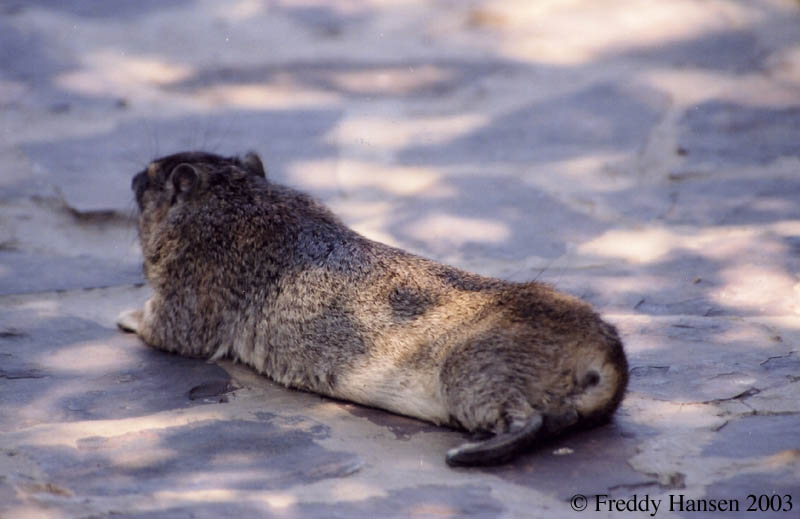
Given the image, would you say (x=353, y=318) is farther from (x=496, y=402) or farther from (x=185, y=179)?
(x=185, y=179)

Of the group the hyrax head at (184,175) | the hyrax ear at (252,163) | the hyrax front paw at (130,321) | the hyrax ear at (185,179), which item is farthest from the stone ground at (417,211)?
the hyrax ear at (252,163)

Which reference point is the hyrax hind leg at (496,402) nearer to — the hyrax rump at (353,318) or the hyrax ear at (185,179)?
the hyrax rump at (353,318)

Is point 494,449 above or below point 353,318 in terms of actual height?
below

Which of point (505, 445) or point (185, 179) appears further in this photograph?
point (185, 179)

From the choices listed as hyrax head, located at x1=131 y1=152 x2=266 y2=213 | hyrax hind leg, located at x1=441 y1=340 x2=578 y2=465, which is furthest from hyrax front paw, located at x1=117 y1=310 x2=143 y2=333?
hyrax hind leg, located at x1=441 y1=340 x2=578 y2=465

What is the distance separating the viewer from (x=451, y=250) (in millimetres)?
6004

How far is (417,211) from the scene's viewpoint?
21.0 ft

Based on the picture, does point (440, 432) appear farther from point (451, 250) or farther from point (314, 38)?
point (314, 38)

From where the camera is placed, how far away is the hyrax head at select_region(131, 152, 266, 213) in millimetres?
5246

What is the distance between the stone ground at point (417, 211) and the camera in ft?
11.9

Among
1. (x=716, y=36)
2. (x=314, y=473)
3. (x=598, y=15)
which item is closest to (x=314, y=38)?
(x=598, y=15)

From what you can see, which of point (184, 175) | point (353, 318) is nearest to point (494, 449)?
point (353, 318)

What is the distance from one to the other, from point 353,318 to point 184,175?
4.48 feet

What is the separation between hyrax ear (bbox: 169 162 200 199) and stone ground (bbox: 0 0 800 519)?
0.75 metres
